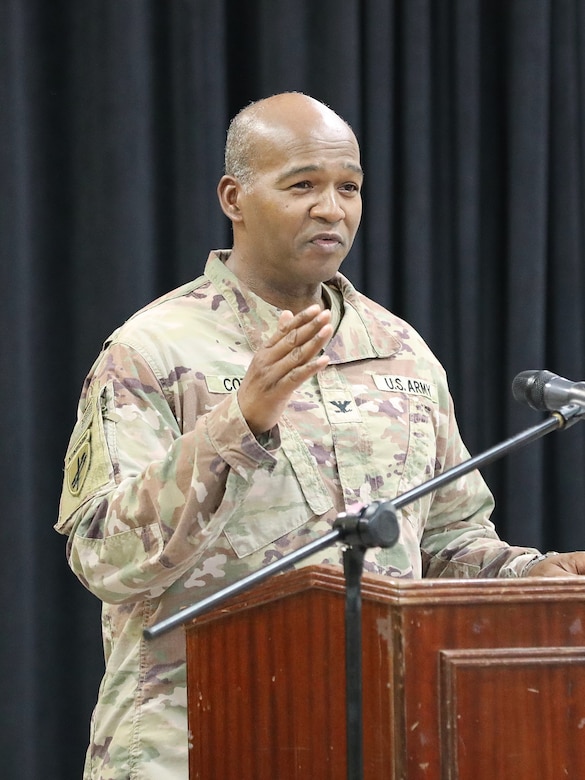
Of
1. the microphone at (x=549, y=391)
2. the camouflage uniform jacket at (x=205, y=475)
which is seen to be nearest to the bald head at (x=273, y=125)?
the camouflage uniform jacket at (x=205, y=475)

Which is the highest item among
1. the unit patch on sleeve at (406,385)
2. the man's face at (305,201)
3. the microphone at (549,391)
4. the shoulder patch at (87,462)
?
the man's face at (305,201)

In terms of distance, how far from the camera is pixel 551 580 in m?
1.25

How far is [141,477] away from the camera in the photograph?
1588 mm

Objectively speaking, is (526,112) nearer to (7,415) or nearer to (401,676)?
(7,415)

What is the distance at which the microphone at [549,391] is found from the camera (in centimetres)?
141

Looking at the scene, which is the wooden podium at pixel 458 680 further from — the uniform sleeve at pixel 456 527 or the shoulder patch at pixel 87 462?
the uniform sleeve at pixel 456 527

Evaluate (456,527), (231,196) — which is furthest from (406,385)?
(231,196)

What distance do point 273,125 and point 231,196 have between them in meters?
0.14

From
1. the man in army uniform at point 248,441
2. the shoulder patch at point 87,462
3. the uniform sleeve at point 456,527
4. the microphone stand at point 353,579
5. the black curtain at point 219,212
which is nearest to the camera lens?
the microphone stand at point 353,579

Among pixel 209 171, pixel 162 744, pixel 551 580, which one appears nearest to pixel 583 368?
pixel 209 171

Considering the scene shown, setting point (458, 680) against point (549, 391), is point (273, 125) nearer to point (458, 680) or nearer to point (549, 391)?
point (549, 391)

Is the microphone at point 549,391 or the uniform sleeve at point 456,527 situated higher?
the microphone at point 549,391

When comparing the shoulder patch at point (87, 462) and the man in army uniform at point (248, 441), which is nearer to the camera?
the man in army uniform at point (248, 441)

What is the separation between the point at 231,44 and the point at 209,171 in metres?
0.35
